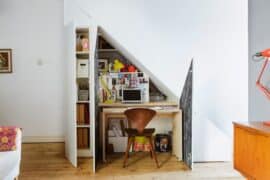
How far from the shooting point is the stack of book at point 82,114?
14.8ft

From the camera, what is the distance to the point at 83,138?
15.2 feet

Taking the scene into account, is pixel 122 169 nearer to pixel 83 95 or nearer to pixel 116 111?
pixel 116 111

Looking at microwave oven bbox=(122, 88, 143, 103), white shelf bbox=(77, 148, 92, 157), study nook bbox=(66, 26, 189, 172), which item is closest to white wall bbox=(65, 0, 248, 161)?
study nook bbox=(66, 26, 189, 172)

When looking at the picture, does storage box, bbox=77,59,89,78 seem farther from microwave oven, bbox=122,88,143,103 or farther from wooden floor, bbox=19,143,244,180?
wooden floor, bbox=19,143,244,180

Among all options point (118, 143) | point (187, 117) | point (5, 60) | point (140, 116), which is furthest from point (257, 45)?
point (5, 60)

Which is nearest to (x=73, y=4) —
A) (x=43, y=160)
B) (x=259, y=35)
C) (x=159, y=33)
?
(x=159, y=33)

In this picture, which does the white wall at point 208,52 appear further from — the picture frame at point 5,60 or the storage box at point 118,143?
the picture frame at point 5,60

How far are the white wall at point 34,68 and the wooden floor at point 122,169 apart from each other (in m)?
0.68

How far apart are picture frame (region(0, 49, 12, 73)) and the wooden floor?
1.50 m

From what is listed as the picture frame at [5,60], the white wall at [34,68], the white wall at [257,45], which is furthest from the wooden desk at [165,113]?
the picture frame at [5,60]

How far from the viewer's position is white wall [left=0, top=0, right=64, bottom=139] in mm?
4930

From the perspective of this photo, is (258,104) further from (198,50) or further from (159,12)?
(159,12)

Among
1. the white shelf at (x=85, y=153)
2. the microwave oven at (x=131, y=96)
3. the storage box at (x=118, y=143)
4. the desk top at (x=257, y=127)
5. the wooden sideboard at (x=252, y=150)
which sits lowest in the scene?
the white shelf at (x=85, y=153)

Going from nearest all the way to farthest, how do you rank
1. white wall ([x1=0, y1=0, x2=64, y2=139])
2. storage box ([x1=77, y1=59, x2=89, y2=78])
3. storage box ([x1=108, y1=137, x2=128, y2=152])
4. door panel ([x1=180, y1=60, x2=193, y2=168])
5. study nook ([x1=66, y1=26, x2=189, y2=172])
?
door panel ([x1=180, y1=60, x2=193, y2=168])
study nook ([x1=66, y1=26, x2=189, y2=172])
storage box ([x1=77, y1=59, x2=89, y2=78])
storage box ([x1=108, y1=137, x2=128, y2=152])
white wall ([x1=0, y1=0, x2=64, y2=139])
